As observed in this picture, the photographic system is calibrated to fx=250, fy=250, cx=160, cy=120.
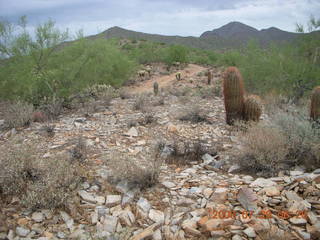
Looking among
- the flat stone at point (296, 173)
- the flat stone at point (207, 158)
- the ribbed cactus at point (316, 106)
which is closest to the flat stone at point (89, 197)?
the flat stone at point (207, 158)

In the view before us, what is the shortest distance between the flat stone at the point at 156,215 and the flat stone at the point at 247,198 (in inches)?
39.6

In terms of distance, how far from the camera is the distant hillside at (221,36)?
48.2 m

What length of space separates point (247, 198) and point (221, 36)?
62756 millimetres

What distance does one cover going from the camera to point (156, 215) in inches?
121

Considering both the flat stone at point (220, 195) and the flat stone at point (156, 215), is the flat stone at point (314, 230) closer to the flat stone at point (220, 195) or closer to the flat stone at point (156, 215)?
the flat stone at point (220, 195)

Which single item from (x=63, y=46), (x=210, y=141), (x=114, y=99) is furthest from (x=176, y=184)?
(x=63, y=46)

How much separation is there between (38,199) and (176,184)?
1.87 metres

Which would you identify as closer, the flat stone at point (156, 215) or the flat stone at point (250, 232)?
the flat stone at point (250, 232)

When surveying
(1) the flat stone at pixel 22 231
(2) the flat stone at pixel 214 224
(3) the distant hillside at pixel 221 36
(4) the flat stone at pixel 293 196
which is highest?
(3) the distant hillside at pixel 221 36

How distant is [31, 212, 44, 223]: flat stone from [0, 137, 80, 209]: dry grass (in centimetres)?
9

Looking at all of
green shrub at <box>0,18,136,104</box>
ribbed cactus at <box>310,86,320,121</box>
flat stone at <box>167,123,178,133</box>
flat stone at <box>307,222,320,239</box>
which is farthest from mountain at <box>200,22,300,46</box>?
flat stone at <box>307,222,320,239</box>

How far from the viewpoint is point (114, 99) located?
10.5 metres

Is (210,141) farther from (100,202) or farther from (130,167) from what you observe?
(100,202)

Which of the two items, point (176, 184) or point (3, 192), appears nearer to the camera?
point (3, 192)
